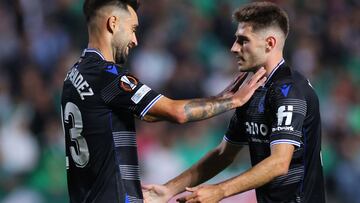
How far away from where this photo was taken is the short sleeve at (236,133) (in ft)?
20.3

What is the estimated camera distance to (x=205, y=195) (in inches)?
213

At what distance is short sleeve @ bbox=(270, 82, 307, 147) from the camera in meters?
Result: 5.56

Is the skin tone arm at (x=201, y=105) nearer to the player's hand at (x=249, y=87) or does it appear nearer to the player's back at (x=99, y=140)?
the player's hand at (x=249, y=87)

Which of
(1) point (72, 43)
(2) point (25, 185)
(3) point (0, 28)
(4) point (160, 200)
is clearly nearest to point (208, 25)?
(1) point (72, 43)

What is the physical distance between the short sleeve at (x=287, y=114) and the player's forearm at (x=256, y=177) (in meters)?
0.15

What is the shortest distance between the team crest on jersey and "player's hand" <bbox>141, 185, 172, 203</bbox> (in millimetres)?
853

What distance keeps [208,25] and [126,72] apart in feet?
21.9

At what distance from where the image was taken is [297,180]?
18.8 ft

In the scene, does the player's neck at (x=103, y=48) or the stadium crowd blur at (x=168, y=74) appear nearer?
the player's neck at (x=103, y=48)

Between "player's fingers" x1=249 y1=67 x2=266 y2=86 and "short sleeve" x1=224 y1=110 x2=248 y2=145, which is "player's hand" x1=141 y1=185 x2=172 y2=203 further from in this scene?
"player's fingers" x1=249 y1=67 x2=266 y2=86

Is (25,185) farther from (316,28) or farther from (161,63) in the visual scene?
(316,28)

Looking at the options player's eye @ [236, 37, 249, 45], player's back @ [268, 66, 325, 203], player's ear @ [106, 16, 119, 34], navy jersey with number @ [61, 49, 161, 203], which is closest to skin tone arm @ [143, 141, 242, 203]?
navy jersey with number @ [61, 49, 161, 203]

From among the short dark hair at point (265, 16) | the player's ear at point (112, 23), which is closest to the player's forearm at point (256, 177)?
the short dark hair at point (265, 16)

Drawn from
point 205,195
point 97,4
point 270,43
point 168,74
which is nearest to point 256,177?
point 205,195
